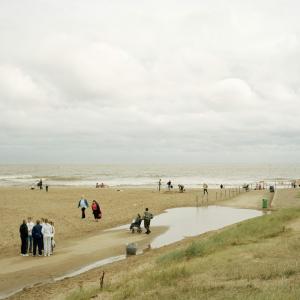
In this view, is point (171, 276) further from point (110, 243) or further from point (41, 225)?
point (110, 243)

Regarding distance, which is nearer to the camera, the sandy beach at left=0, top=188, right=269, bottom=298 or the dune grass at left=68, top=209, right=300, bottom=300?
the dune grass at left=68, top=209, right=300, bottom=300

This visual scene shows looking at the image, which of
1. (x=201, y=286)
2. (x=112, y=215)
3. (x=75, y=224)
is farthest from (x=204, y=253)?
(x=112, y=215)

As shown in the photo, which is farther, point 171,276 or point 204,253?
point 204,253

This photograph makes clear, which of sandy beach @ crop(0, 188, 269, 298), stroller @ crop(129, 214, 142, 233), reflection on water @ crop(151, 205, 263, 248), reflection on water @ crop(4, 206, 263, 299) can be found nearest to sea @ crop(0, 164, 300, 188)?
reflection on water @ crop(151, 205, 263, 248)

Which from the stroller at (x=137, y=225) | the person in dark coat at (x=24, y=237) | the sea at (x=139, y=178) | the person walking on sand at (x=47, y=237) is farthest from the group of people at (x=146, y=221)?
the sea at (x=139, y=178)

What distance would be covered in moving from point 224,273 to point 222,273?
51 millimetres

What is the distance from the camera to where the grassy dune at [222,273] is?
899cm

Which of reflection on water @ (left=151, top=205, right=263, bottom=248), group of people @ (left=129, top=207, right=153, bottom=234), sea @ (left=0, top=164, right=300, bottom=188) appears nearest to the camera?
reflection on water @ (left=151, top=205, right=263, bottom=248)

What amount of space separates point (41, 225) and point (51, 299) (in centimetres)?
617

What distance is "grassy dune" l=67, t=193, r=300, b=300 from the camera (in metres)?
8.99

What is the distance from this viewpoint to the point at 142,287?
998cm

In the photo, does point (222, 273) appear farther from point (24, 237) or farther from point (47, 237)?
point (24, 237)

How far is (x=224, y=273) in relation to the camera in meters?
10.9

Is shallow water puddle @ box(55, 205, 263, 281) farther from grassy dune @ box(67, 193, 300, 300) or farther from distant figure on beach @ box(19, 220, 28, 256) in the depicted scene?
grassy dune @ box(67, 193, 300, 300)
